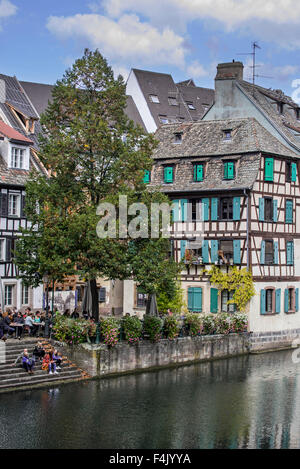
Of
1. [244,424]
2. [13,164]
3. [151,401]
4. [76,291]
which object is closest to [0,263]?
[13,164]

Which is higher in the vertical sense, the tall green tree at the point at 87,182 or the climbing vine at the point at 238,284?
the tall green tree at the point at 87,182

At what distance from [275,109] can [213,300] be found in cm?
1591

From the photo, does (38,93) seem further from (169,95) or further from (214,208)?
(214,208)

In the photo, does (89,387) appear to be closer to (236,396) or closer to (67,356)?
(67,356)

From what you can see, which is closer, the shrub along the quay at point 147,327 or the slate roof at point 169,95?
the shrub along the quay at point 147,327

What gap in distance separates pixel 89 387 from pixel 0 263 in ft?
44.9

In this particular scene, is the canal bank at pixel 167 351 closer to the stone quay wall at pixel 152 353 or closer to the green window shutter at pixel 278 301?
the stone quay wall at pixel 152 353

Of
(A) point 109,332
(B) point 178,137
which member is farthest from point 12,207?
(A) point 109,332

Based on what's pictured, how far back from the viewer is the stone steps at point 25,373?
32.6m

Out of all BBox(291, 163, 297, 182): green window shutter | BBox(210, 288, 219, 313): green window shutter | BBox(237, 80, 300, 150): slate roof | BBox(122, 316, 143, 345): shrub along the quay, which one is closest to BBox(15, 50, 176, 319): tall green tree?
BBox(122, 316, 143, 345): shrub along the quay

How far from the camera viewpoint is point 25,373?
33.5 meters

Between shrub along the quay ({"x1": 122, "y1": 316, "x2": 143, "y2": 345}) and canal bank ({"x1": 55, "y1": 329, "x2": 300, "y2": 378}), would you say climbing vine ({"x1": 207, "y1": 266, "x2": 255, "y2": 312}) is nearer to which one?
canal bank ({"x1": 55, "y1": 329, "x2": 300, "y2": 378})

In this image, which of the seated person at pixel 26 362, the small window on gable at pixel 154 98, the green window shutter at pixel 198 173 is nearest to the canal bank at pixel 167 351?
the seated person at pixel 26 362

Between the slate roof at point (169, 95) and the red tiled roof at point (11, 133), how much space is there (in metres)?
28.8
